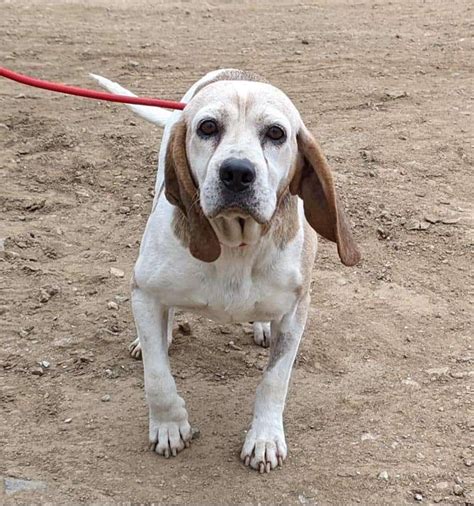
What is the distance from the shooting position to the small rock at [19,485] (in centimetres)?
393

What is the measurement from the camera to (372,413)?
4.52m

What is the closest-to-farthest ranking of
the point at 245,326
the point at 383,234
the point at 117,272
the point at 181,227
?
the point at 181,227 → the point at 245,326 → the point at 117,272 → the point at 383,234

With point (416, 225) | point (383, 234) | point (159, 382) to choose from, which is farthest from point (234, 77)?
point (416, 225)

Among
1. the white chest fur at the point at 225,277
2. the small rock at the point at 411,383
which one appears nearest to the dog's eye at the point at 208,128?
the white chest fur at the point at 225,277

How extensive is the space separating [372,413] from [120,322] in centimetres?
148

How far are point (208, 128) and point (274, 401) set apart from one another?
4.09 feet

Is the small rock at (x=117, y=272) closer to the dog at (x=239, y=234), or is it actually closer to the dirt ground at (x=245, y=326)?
the dirt ground at (x=245, y=326)

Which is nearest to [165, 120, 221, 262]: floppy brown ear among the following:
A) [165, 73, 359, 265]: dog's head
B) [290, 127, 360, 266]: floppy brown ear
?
[165, 73, 359, 265]: dog's head

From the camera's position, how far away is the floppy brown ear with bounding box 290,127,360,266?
3.91 meters

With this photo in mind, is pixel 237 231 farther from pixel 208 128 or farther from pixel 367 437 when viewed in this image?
pixel 367 437

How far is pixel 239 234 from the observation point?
12.8 feet

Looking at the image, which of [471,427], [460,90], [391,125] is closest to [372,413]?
[471,427]

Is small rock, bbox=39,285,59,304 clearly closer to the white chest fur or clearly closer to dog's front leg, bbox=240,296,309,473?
the white chest fur

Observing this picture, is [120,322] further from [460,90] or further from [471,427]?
[460,90]
